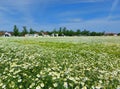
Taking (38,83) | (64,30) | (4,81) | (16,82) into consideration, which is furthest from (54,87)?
(64,30)

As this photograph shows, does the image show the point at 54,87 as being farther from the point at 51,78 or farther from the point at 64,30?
the point at 64,30

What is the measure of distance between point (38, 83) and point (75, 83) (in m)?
0.93

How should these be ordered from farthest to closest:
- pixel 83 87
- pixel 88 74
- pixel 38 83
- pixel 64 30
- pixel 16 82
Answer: pixel 64 30 → pixel 88 74 → pixel 16 82 → pixel 38 83 → pixel 83 87

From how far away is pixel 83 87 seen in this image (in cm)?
696

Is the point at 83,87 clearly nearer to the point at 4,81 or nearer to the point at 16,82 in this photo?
the point at 16,82

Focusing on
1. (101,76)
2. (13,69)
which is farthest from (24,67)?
(101,76)

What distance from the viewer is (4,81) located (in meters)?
8.28

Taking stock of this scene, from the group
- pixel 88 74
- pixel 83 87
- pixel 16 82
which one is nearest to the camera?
pixel 83 87

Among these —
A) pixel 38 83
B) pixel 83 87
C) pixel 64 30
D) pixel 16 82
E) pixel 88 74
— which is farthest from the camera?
pixel 64 30

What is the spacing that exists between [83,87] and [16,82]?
6.42ft

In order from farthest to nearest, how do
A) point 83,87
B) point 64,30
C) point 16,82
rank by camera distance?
point 64,30 → point 16,82 → point 83,87

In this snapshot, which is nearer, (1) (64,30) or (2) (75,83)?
(2) (75,83)

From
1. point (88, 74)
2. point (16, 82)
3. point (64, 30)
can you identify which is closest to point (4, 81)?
point (16, 82)

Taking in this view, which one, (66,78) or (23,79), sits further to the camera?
(23,79)
